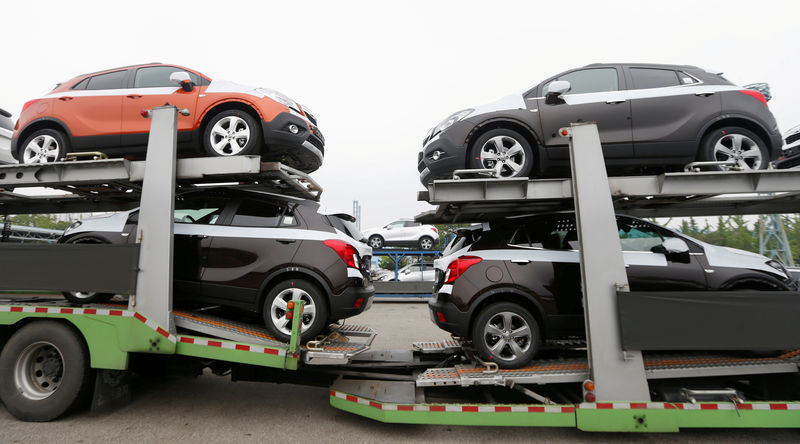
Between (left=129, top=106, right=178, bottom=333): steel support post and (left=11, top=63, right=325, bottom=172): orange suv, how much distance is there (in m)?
0.57

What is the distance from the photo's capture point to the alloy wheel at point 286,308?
3.69m

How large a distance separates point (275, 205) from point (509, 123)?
2.81 metres

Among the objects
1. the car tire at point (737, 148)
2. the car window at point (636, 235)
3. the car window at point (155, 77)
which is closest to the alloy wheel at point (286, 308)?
the car window at point (155, 77)

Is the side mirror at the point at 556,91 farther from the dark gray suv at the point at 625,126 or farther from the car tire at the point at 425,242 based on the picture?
the car tire at the point at 425,242

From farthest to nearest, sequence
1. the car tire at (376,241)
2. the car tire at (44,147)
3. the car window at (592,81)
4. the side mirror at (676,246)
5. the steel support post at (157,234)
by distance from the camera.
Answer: the car tire at (376,241) < the car tire at (44,147) < the car window at (592,81) < the side mirror at (676,246) < the steel support post at (157,234)

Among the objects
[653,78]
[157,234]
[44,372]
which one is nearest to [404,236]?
[653,78]

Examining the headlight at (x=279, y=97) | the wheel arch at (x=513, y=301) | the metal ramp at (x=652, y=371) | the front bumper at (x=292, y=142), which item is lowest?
the metal ramp at (x=652, y=371)

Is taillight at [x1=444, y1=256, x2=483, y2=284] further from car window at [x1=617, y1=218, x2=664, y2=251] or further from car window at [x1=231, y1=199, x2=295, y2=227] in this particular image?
car window at [x1=231, y1=199, x2=295, y2=227]

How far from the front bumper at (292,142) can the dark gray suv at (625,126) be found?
1.40 m

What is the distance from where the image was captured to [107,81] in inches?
181

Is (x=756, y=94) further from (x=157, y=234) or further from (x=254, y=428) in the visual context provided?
(x=157, y=234)

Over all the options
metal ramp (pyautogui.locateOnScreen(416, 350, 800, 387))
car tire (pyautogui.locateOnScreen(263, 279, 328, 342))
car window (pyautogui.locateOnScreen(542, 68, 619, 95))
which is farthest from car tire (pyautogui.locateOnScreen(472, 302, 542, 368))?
car window (pyautogui.locateOnScreen(542, 68, 619, 95))

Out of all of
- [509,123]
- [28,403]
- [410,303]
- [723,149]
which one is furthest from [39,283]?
[410,303]

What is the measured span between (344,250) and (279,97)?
2.09 meters
